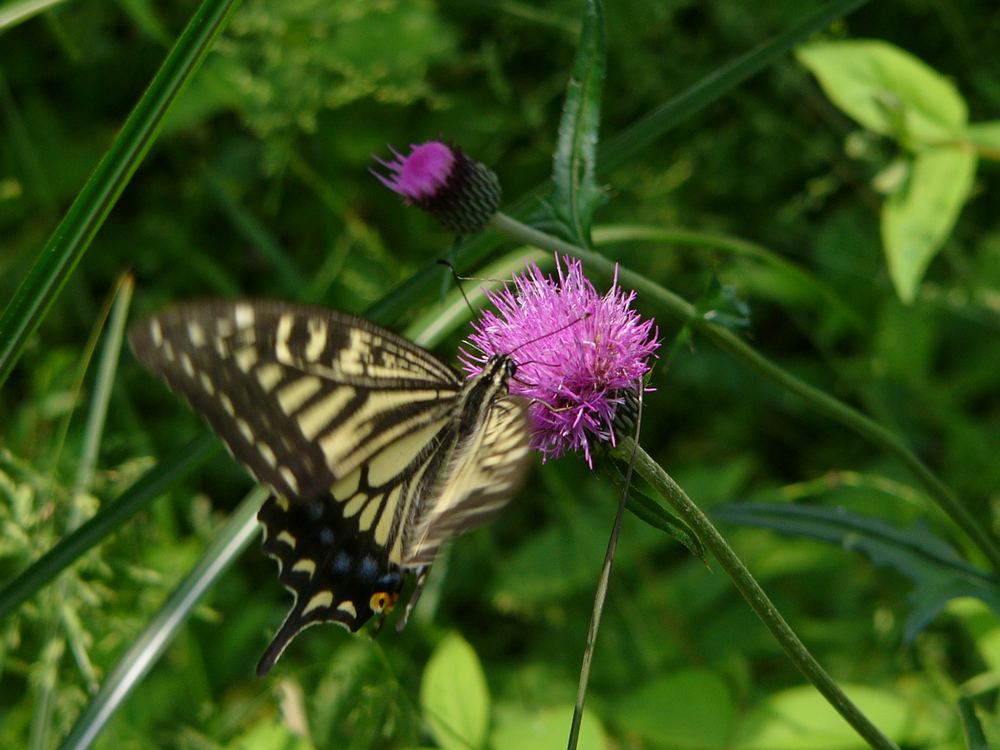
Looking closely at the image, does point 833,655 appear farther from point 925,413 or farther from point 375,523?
point 375,523

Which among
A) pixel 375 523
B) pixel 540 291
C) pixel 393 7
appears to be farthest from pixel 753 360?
pixel 393 7

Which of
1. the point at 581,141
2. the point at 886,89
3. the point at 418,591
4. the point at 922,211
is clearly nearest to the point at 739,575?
the point at 418,591

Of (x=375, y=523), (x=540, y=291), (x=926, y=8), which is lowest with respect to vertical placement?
(x=375, y=523)

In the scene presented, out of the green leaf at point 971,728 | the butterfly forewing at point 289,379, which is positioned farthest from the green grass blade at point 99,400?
the green leaf at point 971,728

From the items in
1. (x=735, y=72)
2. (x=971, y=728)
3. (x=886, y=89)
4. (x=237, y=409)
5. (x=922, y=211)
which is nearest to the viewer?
(x=971, y=728)

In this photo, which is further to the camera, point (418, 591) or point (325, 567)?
point (325, 567)

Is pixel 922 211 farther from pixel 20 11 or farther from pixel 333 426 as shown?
pixel 20 11
